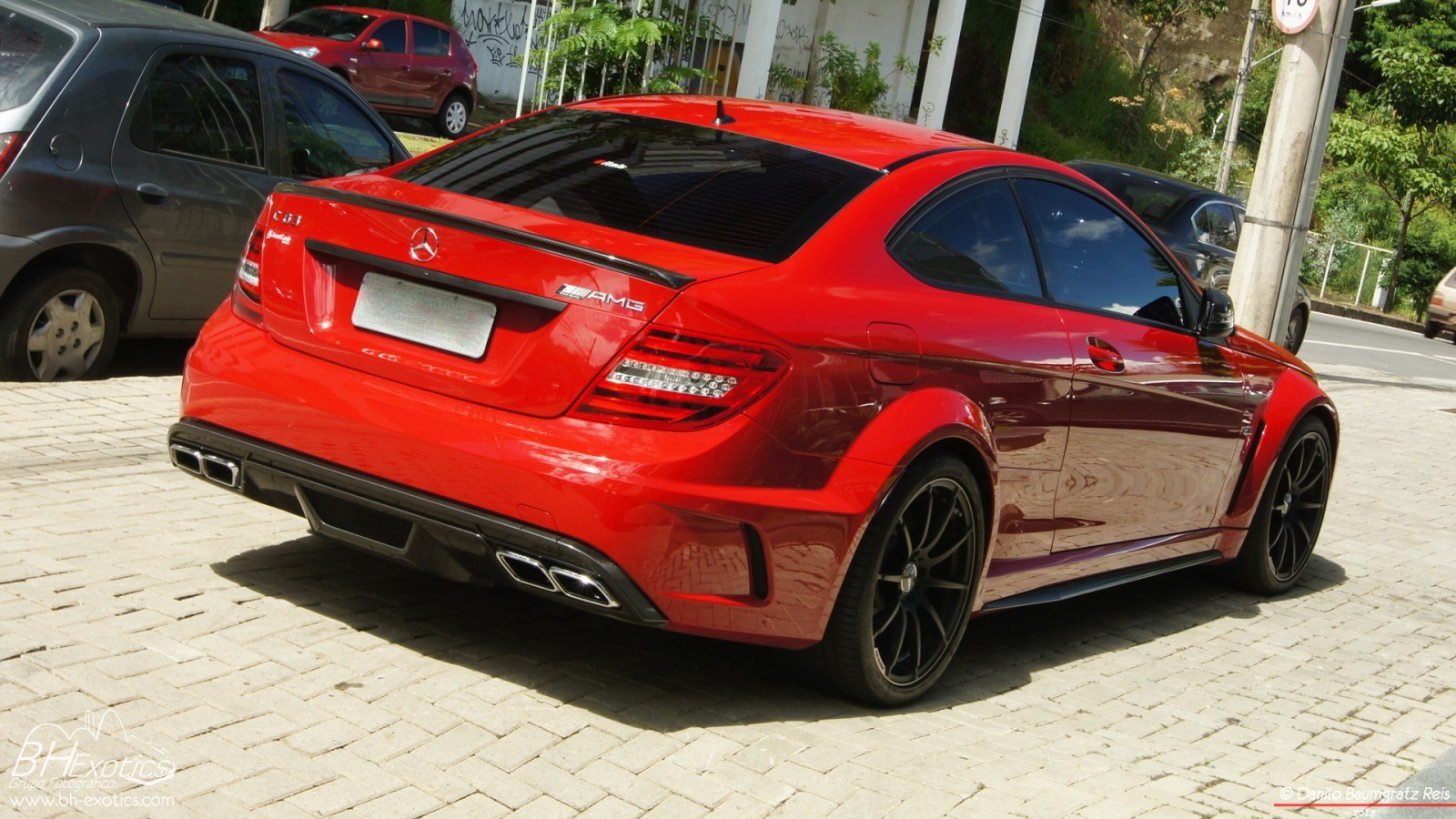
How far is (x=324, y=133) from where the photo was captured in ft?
26.9

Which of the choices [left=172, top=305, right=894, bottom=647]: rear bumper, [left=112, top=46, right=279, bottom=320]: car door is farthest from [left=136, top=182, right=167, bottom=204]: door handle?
[left=172, top=305, right=894, bottom=647]: rear bumper

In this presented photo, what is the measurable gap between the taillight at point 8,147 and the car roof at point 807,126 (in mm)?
2580

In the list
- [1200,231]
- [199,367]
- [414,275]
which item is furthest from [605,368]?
[1200,231]

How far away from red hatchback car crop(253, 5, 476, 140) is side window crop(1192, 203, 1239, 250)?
12.4 metres

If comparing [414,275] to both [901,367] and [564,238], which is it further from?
[901,367]

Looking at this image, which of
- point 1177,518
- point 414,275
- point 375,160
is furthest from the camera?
point 375,160

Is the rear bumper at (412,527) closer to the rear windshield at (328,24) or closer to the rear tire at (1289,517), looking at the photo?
the rear tire at (1289,517)

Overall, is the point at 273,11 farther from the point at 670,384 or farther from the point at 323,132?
the point at 670,384

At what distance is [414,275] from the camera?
4.13 meters

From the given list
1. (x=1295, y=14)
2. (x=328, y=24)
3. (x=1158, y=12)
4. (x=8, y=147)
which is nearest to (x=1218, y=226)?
(x=1295, y=14)

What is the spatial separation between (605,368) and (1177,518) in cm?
303

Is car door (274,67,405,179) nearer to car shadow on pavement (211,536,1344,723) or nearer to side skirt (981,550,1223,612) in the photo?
car shadow on pavement (211,536,1344,723)

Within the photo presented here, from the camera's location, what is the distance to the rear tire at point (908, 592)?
436 centimetres

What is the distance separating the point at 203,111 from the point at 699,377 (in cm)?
450
